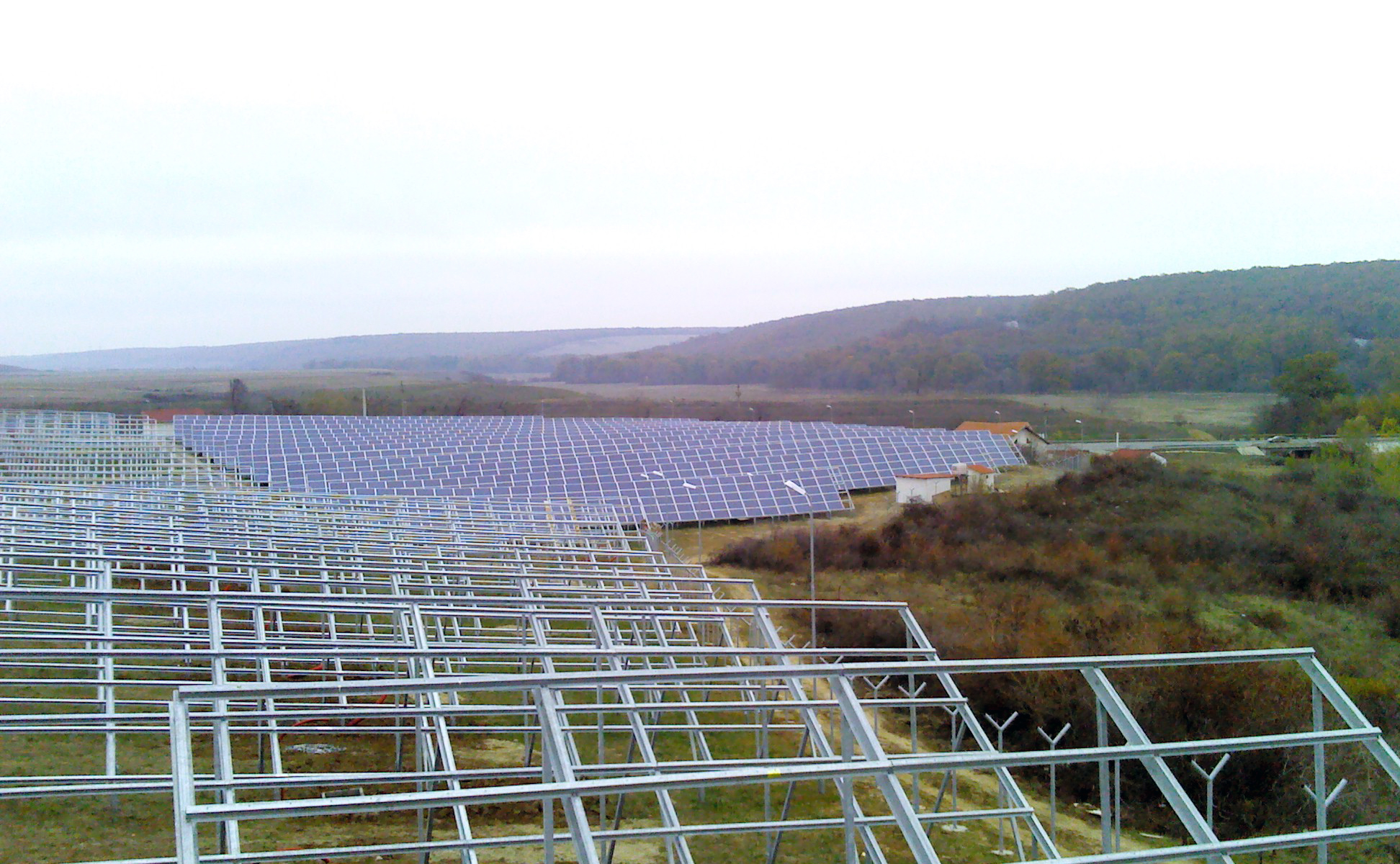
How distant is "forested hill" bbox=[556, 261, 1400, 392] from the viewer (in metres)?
58.1

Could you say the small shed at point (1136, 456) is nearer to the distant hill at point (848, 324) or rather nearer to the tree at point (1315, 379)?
the tree at point (1315, 379)

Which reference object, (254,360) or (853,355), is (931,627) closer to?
(853,355)

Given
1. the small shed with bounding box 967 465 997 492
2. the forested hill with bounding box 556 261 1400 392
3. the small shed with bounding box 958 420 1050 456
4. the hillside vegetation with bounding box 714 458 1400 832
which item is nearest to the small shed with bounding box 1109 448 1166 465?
the hillside vegetation with bounding box 714 458 1400 832

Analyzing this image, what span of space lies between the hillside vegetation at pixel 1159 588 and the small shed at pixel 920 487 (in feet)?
8.47

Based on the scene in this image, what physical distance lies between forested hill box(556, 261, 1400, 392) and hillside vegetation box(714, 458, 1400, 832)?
2636 centimetres

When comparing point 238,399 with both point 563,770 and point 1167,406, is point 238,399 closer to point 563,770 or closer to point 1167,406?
point 1167,406

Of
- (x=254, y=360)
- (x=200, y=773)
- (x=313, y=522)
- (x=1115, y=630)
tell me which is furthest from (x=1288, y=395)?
(x=254, y=360)

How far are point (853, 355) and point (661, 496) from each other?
49.3 m

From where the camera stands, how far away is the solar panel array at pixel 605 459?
30.0 m

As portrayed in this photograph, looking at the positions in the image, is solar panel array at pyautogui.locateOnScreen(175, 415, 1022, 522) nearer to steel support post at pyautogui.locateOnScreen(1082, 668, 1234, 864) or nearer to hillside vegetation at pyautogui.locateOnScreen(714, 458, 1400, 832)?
hillside vegetation at pyautogui.locateOnScreen(714, 458, 1400, 832)

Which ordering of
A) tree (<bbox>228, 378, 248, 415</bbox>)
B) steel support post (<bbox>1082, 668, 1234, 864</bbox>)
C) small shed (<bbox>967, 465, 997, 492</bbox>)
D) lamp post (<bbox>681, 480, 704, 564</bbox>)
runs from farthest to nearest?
tree (<bbox>228, 378, 248, 415</bbox>) → small shed (<bbox>967, 465, 997, 492</bbox>) → lamp post (<bbox>681, 480, 704, 564</bbox>) → steel support post (<bbox>1082, 668, 1234, 864</bbox>)

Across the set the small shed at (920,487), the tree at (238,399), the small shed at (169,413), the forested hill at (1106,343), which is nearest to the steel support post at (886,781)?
the small shed at (920,487)

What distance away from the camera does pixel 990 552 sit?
24.7 metres

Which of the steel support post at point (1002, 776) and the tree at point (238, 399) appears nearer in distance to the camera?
the steel support post at point (1002, 776)
